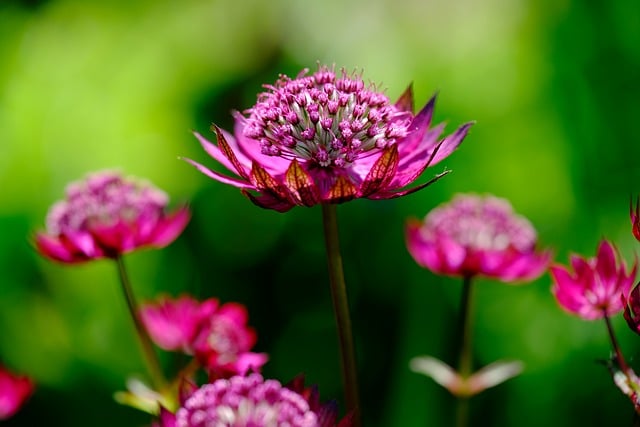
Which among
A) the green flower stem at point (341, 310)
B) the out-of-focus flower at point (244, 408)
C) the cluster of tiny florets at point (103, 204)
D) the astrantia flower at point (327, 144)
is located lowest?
the out-of-focus flower at point (244, 408)

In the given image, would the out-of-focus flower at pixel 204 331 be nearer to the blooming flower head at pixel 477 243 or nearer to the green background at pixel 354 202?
the blooming flower head at pixel 477 243

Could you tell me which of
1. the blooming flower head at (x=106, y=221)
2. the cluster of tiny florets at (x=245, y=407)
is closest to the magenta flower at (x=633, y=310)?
the cluster of tiny florets at (x=245, y=407)

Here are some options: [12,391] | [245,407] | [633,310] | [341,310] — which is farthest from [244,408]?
[12,391]

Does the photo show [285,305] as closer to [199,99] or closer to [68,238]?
[199,99]

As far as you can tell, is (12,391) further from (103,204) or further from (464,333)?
(464,333)

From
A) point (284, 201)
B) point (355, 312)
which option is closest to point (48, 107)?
point (355, 312)

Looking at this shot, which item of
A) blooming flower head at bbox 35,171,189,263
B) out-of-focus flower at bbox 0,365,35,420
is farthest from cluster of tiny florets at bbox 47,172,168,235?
out-of-focus flower at bbox 0,365,35,420
